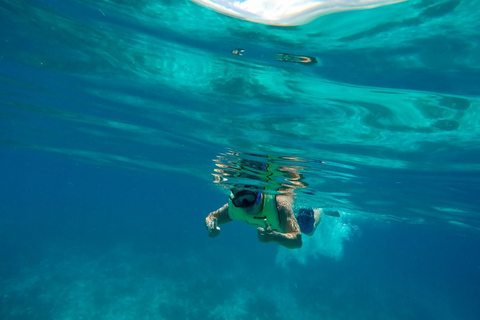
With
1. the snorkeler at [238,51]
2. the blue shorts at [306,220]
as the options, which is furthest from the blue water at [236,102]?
the blue shorts at [306,220]

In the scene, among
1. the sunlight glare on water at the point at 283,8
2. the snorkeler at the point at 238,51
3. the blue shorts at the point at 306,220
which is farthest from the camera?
the blue shorts at the point at 306,220

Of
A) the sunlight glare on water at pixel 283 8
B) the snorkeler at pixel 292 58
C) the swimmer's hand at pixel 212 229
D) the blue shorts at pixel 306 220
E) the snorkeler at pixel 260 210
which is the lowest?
the blue shorts at pixel 306 220

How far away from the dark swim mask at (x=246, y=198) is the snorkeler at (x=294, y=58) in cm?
351

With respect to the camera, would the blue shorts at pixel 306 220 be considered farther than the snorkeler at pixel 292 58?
Yes

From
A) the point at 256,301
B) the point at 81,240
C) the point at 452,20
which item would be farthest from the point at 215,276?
the point at 452,20

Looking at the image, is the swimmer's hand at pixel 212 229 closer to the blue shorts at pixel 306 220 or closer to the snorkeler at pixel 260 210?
the snorkeler at pixel 260 210

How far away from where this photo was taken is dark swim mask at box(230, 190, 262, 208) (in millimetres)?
6996

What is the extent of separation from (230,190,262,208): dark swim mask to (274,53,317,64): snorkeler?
351cm

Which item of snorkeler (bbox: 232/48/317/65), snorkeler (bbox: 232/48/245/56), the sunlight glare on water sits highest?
the sunlight glare on water

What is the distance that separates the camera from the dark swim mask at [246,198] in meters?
7.00

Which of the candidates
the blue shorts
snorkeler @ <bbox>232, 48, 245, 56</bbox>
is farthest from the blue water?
the blue shorts

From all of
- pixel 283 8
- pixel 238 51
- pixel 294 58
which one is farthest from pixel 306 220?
pixel 283 8

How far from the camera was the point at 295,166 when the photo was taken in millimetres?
14758

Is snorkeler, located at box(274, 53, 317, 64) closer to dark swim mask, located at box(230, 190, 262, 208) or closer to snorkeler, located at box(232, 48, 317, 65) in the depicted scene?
snorkeler, located at box(232, 48, 317, 65)
